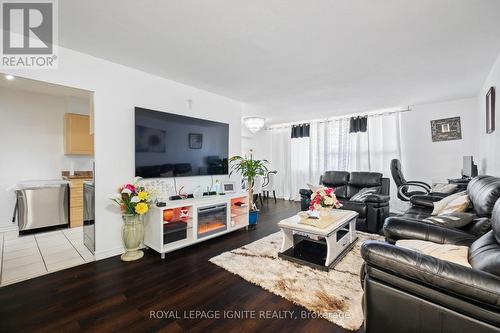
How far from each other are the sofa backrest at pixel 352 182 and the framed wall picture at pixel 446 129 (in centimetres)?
162

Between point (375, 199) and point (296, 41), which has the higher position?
point (296, 41)

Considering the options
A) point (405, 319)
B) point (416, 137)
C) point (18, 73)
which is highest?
point (18, 73)

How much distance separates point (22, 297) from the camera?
1.88 meters

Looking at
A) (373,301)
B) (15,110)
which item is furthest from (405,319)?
(15,110)

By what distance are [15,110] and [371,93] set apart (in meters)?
6.06

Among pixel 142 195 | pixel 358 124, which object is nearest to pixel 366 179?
pixel 358 124

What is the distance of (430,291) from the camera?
1.10 metres

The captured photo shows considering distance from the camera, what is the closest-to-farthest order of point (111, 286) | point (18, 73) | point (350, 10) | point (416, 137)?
point (350, 10) < point (111, 286) < point (18, 73) < point (416, 137)

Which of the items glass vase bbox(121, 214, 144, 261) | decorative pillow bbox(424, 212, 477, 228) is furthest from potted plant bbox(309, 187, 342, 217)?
glass vase bbox(121, 214, 144, 261)

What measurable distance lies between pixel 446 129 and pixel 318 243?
3866mm

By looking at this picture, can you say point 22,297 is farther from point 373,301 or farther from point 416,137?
point 416,137

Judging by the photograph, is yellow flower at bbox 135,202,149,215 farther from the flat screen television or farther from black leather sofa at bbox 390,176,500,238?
black leather sofa at bbox 390,176,500,238

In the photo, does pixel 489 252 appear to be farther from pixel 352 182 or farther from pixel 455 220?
pixel 352 182

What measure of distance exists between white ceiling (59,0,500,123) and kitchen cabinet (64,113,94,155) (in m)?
1.95
